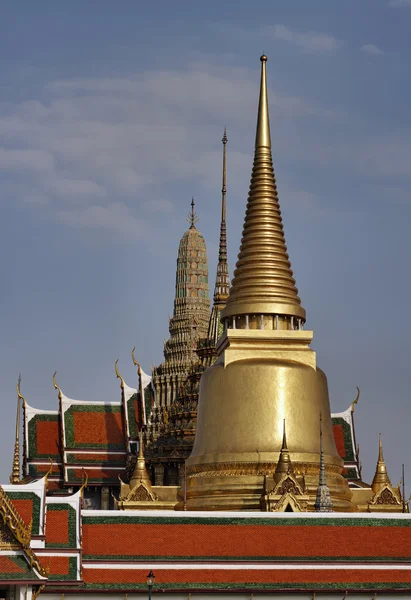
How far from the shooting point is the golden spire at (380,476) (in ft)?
137

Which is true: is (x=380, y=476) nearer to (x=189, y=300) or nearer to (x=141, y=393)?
(x=141, y=393)

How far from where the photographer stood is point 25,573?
95.7 ft

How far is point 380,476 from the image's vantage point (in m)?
42.2

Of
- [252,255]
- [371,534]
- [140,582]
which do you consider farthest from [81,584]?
[252,255]

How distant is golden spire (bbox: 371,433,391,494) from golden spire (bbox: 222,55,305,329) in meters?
4.32

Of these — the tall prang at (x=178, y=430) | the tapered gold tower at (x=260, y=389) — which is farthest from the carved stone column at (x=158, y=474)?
the tapered gold tower at (x=260, y=389)

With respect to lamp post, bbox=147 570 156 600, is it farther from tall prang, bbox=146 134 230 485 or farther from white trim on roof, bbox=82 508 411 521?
tall prang, bbox=146 134 230 485

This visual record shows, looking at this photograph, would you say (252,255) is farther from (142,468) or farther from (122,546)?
(122,546)

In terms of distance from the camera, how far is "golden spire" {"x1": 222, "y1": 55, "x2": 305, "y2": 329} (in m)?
41.9

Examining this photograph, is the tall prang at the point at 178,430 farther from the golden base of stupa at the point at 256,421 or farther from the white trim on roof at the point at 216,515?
the white trim on roof at the point at 216,515

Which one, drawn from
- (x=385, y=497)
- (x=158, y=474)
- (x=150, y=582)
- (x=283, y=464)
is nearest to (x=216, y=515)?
(x=150, y=582)

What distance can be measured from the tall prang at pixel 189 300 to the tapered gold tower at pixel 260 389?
84.6ft

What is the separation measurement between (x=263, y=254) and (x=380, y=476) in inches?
259

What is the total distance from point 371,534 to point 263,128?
13988mm
